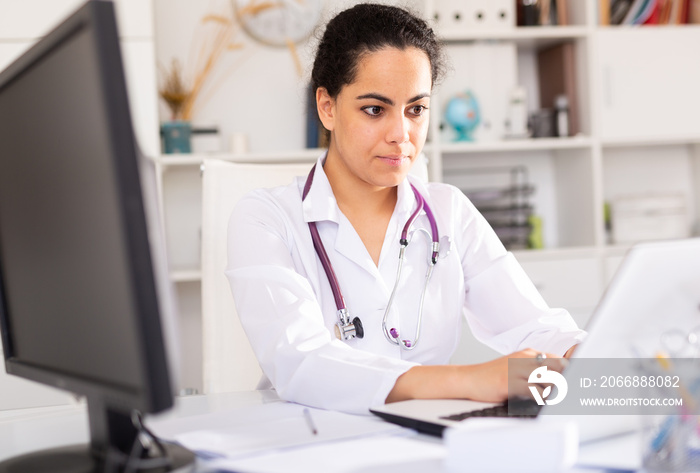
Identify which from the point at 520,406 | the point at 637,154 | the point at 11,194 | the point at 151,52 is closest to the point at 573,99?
the point at 637,154

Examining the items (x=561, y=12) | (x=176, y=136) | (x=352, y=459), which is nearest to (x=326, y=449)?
(x=352, y=459)

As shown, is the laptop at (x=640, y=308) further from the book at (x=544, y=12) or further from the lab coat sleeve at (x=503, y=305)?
the book at (x=544, y=12)

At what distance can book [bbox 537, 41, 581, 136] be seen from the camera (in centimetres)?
295

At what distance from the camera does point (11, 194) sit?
81cm

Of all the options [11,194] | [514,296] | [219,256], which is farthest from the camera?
[219,256]

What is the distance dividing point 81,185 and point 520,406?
1.86 feet

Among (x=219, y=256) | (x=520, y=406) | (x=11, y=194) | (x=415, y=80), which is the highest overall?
(x=415, y=80)

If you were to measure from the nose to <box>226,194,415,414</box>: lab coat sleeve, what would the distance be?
0.30 meters

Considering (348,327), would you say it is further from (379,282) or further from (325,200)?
(325,200)

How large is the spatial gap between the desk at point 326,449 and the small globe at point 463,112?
6.71ft

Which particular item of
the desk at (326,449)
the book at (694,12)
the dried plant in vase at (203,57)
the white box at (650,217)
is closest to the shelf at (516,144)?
the white box at (650,217)

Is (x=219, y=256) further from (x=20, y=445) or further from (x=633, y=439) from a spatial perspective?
(x=633, y=439)

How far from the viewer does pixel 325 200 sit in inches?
55.2

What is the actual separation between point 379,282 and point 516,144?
1628mm
